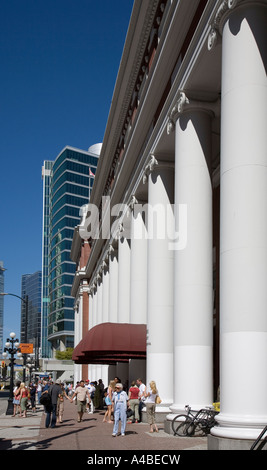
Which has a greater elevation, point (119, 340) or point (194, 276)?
point (194, 276)

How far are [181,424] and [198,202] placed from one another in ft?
19.5

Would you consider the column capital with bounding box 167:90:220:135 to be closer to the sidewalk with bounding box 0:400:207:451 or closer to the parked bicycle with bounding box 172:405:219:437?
the parked bicycle with bounding box 172:405:219:437

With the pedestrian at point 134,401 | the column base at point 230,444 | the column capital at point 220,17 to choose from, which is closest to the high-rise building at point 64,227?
the pedestrian at point 134,401

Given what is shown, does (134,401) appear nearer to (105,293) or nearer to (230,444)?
(230,444)

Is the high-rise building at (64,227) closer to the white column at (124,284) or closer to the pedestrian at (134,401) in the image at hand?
the white column at (124,284)

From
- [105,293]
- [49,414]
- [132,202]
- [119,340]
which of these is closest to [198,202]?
[49,414]

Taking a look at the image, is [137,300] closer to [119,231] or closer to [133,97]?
[119,231]

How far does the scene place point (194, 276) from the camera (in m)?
16.7

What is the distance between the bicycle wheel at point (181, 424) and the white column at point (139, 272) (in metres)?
10.2

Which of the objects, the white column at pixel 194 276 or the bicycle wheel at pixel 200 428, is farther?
the white column at pixel 194 276

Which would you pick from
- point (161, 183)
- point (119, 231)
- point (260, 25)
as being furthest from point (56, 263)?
point (260, 25)

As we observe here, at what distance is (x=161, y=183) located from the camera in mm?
22688

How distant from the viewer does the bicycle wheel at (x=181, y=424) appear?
1562cm

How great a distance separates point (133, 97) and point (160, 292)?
1053cm
